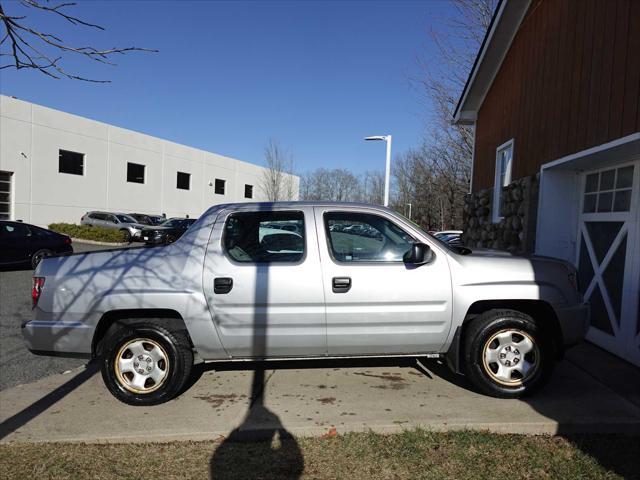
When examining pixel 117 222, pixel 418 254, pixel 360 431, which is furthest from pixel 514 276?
pixel 117 222

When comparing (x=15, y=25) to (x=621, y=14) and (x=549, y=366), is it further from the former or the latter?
(x=621, y=14)

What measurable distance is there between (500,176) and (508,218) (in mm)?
1487

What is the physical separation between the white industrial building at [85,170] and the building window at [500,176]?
25.2 m

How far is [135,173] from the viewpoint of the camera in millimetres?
33812

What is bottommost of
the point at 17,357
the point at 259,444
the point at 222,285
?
the point at 17,357

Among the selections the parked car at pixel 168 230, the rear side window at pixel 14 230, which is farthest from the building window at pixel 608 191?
the parked car at pixel 168 230

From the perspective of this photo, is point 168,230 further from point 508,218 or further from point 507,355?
point 507,355

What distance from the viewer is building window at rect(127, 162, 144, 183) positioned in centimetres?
3325

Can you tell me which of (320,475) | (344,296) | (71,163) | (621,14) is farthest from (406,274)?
(71,163)

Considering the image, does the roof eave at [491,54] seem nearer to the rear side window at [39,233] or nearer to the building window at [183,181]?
the rear side window at [39,233]

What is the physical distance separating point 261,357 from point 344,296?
97 cm

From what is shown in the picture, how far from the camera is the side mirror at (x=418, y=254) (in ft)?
13.0

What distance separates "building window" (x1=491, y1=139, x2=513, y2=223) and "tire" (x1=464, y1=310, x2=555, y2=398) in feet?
18.5

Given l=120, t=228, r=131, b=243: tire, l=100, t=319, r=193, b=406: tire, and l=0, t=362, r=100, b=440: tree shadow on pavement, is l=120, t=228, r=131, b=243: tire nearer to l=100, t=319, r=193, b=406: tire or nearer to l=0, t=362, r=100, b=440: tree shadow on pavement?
l=0, t=362, r=100, b=440: tree shadow on pavement
